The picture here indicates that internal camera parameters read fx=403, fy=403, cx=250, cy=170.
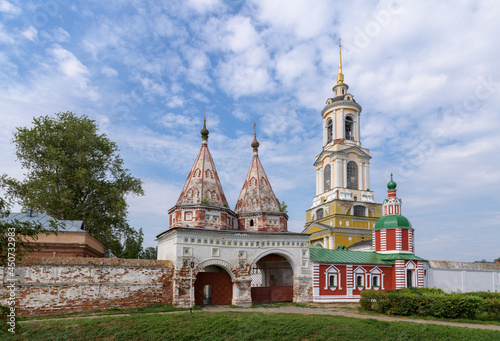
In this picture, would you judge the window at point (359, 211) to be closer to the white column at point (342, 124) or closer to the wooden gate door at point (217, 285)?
the white column at point (342, 124)

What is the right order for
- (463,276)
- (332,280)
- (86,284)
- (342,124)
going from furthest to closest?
(342,124)
(463,276)
(332,280)
(86,284)

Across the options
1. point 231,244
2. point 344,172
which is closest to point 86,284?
point 231,244

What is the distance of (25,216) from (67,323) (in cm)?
897

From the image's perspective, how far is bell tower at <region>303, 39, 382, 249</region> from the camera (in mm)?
41156

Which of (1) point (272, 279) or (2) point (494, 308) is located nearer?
(2) point (494, 308)

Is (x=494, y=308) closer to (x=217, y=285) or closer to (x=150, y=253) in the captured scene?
(x=217, y=285)

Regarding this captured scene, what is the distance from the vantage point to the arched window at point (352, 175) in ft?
145

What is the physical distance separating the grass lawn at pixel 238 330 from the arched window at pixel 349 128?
3435 centimetres

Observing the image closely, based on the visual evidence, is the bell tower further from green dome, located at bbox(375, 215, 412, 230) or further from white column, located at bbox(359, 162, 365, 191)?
green dome, located at bbox(375, 215, 412, 230)

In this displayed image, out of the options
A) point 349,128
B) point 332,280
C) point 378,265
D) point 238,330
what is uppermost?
point 349,128

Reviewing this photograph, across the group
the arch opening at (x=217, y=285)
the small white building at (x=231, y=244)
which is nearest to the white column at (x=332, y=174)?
the small white building at (x=231, y=244)

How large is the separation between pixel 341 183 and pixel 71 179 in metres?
27.6

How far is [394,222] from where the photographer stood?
2825 centimetres

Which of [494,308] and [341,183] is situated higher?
[341,183]
